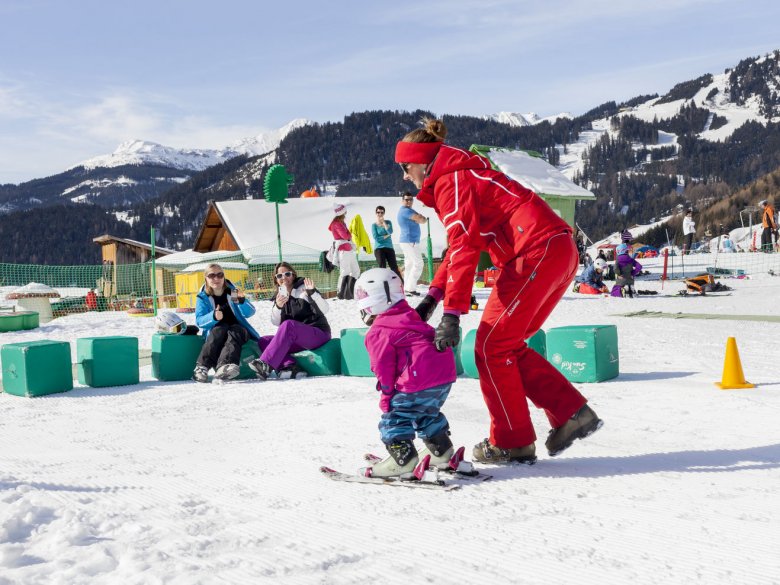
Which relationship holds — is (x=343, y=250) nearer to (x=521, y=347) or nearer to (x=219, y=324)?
(x=219, y=324)

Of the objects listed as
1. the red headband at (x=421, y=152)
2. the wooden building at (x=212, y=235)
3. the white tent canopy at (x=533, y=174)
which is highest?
the white tent canopy at (x=533, y=174)

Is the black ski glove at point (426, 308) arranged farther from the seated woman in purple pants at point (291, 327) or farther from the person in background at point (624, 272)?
the person in background at point (624, 272)

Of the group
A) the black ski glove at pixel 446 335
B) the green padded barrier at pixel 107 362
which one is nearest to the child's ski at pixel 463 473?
the black ski glove at pixel 446 335

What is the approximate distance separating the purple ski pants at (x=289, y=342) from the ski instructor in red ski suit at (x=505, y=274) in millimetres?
3571

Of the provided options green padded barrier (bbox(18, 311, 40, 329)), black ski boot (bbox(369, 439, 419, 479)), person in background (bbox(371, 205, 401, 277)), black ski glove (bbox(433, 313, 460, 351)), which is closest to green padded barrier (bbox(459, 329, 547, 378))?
black ski boot (bbox(369, 439, 419, 479))

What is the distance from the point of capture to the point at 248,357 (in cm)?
738

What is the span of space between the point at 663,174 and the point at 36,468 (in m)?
121

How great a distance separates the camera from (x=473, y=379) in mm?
6695

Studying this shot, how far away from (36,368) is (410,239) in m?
7.08

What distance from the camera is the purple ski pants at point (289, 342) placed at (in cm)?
717

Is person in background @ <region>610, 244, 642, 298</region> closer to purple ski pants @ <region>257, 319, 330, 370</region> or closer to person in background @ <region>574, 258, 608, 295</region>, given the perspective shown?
person in background @ <region>574, 258, 608, 295</region>

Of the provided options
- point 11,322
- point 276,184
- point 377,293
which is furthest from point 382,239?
point 377,293

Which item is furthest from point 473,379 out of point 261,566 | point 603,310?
point 603,310

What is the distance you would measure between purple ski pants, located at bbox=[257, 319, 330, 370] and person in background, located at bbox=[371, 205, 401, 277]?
502 centimetres
